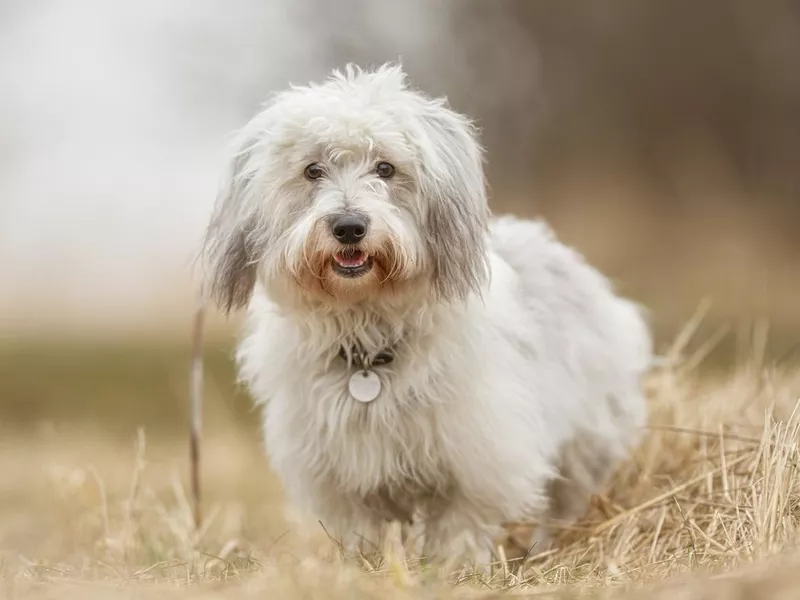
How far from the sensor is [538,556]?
13.0ft

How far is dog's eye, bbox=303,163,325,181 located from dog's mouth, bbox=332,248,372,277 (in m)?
0.34

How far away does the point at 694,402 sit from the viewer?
558 centimetres

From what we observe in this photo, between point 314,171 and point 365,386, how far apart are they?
2.34 feet

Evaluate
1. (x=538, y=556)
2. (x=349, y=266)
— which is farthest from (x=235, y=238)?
(x=538, y=556)

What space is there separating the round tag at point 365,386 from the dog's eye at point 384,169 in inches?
25.5

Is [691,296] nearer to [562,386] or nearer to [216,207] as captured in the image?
[562,386]

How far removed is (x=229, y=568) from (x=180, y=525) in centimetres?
158

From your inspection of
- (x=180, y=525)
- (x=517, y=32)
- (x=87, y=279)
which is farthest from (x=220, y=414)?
(x=517, y=32)

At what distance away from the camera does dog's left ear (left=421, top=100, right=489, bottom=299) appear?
3.88m

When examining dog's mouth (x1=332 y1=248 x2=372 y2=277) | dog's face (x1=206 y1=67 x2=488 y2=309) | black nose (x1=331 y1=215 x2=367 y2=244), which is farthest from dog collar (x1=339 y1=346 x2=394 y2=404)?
black nose (x1=331 y1=215 x2=367 y2=244)

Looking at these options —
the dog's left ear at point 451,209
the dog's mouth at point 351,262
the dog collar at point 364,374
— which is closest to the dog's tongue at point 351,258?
the dog's mouth at point 351,262

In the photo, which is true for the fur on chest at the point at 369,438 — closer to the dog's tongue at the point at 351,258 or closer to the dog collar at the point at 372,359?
the dog collar at the point at 372,359

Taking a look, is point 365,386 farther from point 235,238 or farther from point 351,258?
point 235,238

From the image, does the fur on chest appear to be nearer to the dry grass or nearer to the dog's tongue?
the dry grass
